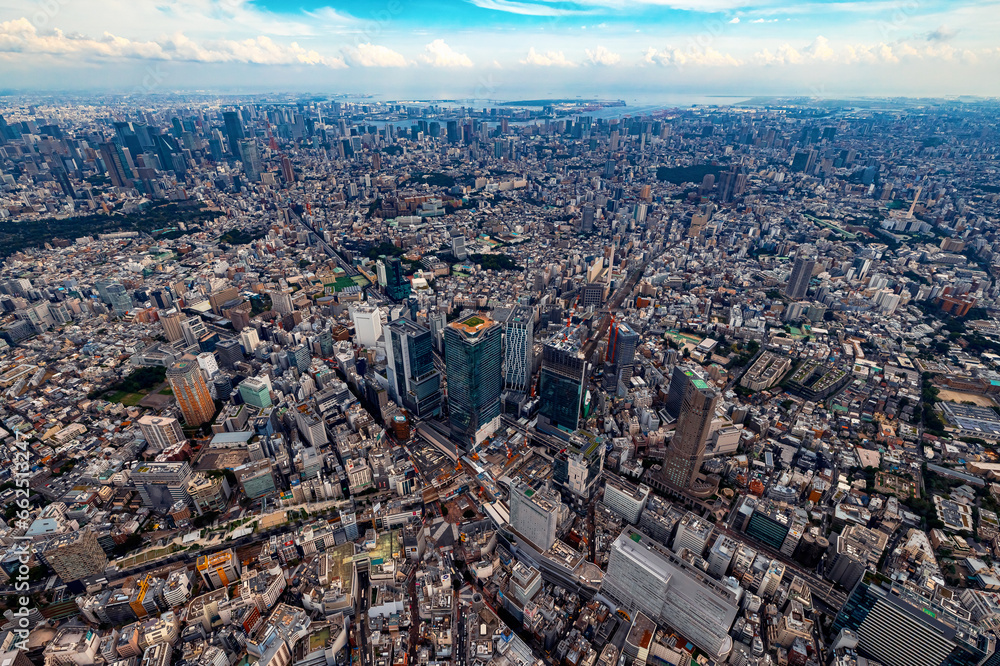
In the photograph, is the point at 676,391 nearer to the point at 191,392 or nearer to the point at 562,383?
the point at 562,383

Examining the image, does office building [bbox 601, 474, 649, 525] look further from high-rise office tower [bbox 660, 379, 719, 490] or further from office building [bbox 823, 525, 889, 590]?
office building [bbox 823, 525, 889, 590]

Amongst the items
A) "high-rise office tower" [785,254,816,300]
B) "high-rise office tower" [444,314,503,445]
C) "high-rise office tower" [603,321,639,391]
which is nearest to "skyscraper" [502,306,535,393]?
"high-rise office tower" [444,314,503,445]

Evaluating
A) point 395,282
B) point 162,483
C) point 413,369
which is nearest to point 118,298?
point 395,282

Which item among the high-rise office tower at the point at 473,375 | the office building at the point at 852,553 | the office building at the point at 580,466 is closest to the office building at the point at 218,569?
the high-rise office tower at the point at 473,375

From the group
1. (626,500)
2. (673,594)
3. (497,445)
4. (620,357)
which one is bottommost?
(497,445)

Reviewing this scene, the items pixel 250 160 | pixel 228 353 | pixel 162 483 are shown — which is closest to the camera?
pixel 162 483

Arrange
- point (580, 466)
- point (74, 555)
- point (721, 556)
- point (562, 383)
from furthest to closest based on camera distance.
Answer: point (562, 383) < point (580, 466) < point (721, 556) < point (74, 555)

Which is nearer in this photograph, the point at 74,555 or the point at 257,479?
the point at 74,555
